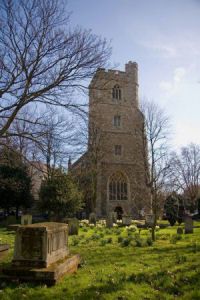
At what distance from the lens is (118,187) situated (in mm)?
38250

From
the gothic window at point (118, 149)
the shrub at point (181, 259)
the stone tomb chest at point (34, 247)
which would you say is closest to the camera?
the stone tomb chest at point (34, 247)

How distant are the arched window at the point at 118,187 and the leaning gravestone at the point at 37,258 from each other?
3105 centimetres

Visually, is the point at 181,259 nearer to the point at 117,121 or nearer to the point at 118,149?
the point at 118,149

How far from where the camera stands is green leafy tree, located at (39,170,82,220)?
25.1 meters

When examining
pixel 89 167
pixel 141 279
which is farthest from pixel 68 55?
pixel 89 167

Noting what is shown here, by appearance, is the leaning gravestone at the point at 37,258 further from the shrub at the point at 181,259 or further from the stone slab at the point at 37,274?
the shrub at the point at 181,259

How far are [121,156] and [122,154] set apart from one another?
306 millimetres

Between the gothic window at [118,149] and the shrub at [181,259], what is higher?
the gothic window at [118,149]

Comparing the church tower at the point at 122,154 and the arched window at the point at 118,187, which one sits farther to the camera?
the arched window at the point at 118,187

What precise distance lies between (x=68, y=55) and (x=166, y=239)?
26.1ft

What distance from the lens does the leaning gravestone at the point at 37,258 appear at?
5.83 metres

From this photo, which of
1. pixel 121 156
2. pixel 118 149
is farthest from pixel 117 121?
pixel 121 156

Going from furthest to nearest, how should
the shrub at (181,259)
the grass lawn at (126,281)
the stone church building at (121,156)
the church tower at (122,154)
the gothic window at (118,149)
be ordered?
the gothic window at (118,149)
the church tower at (122,154)
the stone church building at (121,156)
the shrub at (181,259)
the grass lawn at (126,281)

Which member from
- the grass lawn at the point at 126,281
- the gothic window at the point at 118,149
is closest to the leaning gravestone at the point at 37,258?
the grass lawn at the point at 126,281
